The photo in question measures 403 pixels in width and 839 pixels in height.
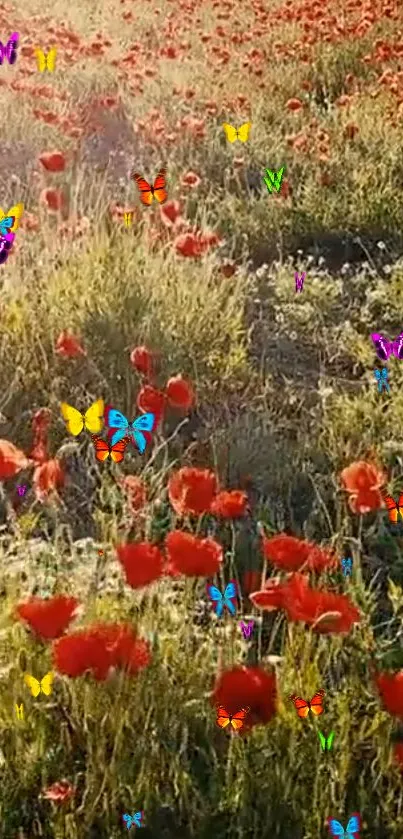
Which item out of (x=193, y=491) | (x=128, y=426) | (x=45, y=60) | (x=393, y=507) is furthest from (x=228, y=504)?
(x=45, y=60)

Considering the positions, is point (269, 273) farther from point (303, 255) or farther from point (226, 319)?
point (226, 319)

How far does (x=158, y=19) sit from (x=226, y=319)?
14.7 feet

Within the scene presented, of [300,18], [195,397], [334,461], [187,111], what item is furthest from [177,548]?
[300,18]

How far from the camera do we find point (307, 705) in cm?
165

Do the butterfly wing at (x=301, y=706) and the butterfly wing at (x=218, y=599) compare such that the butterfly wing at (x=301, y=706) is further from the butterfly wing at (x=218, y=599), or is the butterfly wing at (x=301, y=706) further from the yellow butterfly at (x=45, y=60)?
the yellow butterfly at (x=45, y=60)

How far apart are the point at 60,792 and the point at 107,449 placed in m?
0.88

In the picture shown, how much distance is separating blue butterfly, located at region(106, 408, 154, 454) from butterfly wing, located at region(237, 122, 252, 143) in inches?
110

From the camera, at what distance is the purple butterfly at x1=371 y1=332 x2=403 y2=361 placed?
3.11 metres

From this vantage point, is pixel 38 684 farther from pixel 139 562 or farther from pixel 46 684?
pixel 139 562

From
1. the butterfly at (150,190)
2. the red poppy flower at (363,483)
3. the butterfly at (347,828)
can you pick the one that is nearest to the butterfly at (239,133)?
the butterfly at (150,190)

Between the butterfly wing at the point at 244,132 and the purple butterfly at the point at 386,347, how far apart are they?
73.9 inches

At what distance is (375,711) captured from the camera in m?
1.79

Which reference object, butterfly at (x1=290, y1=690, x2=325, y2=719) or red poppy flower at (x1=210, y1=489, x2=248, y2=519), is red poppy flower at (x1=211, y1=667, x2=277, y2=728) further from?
red poppy flower at (x1=210, y1=489, x2=248, y2=519)

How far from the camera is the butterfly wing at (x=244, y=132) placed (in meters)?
4.98
